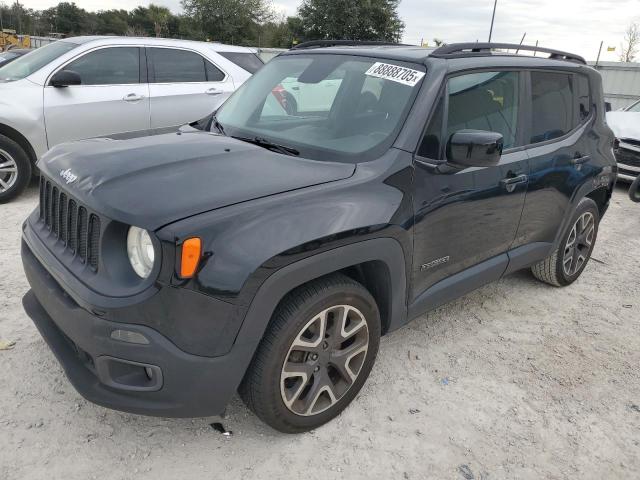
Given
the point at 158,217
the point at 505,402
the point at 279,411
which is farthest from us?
the point at 505,402

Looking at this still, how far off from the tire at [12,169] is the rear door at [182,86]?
4.70ft

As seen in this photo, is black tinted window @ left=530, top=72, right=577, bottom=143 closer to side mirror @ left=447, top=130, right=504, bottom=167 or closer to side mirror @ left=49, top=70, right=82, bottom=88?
side mirror @ left=447, top=130, right=504, bottom=167

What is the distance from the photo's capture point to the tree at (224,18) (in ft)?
163

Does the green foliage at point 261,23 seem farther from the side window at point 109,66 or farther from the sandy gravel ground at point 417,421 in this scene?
the sandy gravel ground at point 417,421

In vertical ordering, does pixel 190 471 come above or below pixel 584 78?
below

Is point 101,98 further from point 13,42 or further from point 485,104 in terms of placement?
point 13,42

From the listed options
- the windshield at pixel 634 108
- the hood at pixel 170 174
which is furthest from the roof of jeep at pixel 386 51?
the windshield at pixel 634 108

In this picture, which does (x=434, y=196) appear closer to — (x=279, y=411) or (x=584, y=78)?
(x=279, y=411)

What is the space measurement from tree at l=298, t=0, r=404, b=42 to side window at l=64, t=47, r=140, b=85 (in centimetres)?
3917

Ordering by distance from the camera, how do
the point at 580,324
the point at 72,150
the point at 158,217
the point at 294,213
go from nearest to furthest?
the point at 158,217 < the point at 294,213 < the point at 72,150 < the point at 580,324

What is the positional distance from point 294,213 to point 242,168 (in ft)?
1.32

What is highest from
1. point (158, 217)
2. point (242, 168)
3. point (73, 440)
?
point (242, 168)

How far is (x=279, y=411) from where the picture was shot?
7.78ft

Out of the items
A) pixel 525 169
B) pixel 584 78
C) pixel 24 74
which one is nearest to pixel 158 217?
pixel 525 169
